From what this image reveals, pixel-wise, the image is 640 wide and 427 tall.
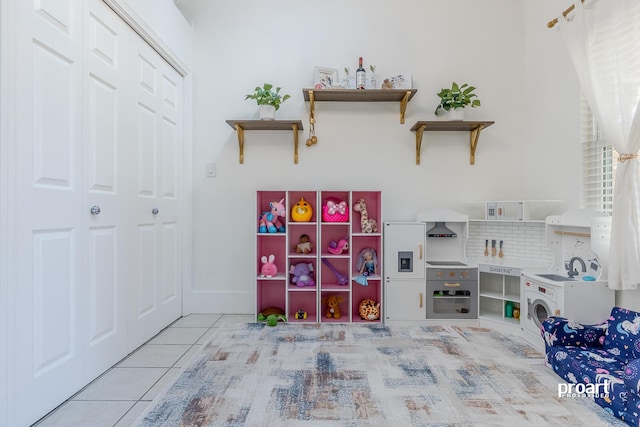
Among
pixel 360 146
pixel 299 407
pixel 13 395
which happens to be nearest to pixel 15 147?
pixel 13 395

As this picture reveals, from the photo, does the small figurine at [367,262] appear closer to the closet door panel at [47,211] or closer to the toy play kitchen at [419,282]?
the toy play kitchen at [419,282]

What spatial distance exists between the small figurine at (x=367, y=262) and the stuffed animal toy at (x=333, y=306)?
29 centimetres

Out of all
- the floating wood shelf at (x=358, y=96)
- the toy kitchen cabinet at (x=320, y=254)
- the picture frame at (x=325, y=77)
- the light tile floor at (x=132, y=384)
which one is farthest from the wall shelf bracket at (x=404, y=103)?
the light tile floor at (x=132, y=384)

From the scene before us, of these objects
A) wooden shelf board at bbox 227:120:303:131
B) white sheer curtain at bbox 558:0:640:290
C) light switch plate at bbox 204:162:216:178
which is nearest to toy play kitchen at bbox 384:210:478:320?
white sheer curtain at bbox 558:0:640:290

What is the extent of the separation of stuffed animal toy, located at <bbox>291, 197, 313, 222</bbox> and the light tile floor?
3.45ft

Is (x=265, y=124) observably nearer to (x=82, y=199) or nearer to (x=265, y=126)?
(x=265, y=126)

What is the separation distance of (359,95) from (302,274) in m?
1.55

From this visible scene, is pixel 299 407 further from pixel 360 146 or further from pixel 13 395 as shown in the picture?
pixel 360 146

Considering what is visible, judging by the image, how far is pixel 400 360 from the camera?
7.07 feet

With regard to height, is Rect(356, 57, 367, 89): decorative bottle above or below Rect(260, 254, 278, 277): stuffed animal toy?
above

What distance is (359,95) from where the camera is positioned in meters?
2.99

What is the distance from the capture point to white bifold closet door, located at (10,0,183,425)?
1458mm

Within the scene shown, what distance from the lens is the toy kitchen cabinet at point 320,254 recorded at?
289 centimetres

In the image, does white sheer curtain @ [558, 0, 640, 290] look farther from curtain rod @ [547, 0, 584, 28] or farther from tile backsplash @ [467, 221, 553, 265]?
tile backsplash @ [467, 221, 553, 265]
